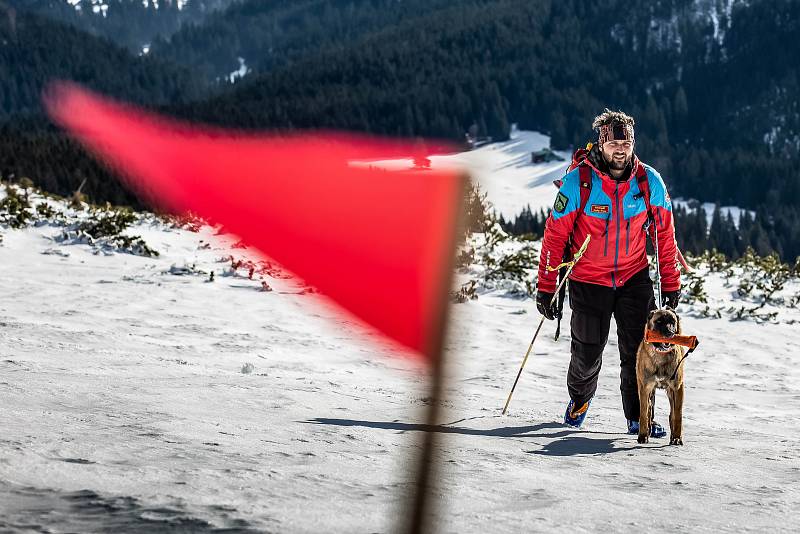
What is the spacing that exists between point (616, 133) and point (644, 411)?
5.75ft

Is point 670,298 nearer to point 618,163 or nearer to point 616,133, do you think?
point 618,163

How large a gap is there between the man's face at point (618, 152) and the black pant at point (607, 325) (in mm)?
797

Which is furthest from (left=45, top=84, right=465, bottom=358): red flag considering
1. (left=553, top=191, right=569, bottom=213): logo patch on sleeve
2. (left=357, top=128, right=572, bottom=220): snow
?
(left=357, top=128, right=572, bottom=220): snow

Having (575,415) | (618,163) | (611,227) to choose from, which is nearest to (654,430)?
(575,415)

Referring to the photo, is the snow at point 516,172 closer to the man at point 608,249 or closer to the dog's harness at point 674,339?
the man at point 608,249

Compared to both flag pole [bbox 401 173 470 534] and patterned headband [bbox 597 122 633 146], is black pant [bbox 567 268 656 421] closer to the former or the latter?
patterned headband [bbox 597 122 633 146]

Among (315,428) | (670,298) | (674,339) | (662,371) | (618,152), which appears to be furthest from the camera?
(670,298)

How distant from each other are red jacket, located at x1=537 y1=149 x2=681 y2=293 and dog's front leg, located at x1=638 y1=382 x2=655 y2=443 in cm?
78

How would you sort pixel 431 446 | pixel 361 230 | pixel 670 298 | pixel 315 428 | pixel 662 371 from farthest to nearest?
pixel 361 230 < pixel 670 298 < pixel 662 371 < pixel 315 428 < pixel 431 446

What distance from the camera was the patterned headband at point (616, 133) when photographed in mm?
5242

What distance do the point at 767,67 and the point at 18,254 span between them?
6349 inches

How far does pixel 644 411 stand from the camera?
5.09 m

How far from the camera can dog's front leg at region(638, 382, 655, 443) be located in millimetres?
Answer: 5055

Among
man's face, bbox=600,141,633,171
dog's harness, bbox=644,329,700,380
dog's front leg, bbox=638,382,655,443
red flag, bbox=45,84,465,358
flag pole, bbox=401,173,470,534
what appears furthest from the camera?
red flag, bbox=45,84,465,358
